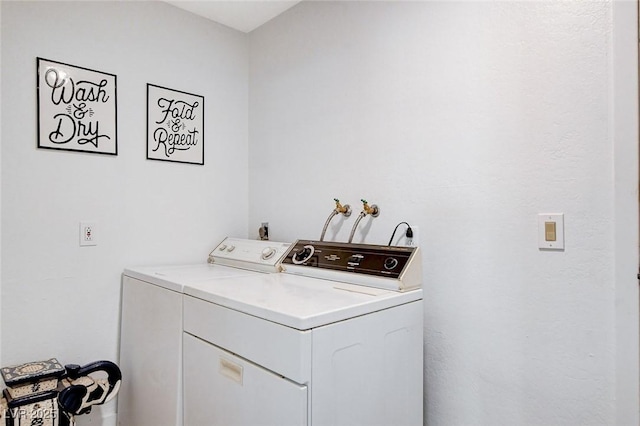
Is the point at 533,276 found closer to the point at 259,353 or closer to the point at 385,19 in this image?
the point at 259,353

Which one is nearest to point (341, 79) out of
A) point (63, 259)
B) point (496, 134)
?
point (496, 134)

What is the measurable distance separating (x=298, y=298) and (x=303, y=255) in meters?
0.56

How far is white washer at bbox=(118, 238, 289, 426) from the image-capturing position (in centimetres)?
155

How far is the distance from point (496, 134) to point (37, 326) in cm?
216

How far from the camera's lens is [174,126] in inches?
88.2

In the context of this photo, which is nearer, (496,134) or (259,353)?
(259,353)

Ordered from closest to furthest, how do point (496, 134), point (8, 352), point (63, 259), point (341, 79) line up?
point (496, 134)
point (8, 352)
point (63, 259)
point (341, 79)

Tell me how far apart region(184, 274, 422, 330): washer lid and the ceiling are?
163 cm

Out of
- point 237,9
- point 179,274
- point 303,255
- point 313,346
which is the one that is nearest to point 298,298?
point 313,346

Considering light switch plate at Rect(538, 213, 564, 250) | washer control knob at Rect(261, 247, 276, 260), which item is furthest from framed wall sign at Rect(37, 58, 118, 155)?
light switch plate at Rect(538, 213, 564, 250)

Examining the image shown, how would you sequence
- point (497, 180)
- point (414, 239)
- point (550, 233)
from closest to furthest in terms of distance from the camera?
point (550, 233) < point (497, 180) < point (414, 239)

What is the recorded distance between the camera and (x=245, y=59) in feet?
8.54

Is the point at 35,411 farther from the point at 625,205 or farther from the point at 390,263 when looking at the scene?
the point at 625,205

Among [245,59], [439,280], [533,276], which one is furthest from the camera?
[245,59]
